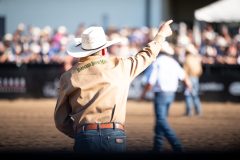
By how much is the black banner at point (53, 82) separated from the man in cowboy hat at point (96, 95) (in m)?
15.2

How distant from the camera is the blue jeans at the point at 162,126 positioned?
339 inches

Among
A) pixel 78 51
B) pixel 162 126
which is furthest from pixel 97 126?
pixel 162 126

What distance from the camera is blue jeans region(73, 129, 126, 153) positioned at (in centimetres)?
422

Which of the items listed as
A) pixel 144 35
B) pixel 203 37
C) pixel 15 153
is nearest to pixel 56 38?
pixel 144 35

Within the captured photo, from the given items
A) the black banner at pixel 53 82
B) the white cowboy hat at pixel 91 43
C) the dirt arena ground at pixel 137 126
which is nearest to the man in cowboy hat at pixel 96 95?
the white cowboy hat at pixel 91 43

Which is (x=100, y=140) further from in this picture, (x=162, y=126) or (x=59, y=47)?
(x=59, y=47)

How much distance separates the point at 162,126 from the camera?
8.84 meters

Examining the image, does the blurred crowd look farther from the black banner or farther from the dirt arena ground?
the dirt arena ground

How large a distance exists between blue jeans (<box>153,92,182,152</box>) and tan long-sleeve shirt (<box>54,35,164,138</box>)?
13.3 ft

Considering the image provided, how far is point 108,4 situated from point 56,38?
233 inches

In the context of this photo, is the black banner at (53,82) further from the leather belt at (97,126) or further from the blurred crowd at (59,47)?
the leather belt at (97,126)

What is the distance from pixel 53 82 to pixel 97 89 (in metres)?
15.8

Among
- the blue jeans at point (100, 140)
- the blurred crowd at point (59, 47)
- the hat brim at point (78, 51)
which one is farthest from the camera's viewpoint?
the blurred crowd at point (59, 47)

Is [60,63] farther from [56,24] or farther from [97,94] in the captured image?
[97,94]
